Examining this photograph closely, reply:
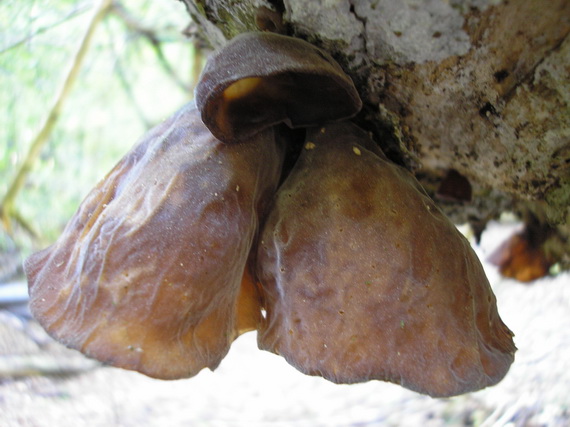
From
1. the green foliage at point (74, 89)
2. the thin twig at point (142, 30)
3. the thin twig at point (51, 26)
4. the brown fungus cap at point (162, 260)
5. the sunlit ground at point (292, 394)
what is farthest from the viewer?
the thin twig at point (142, 30)

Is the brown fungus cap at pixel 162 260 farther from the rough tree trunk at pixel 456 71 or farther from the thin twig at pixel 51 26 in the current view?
the thin twig at pixel 51 26

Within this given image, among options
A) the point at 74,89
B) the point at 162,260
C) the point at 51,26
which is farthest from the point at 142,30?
the point at 162,260

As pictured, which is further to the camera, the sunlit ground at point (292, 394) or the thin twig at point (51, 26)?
the thin twig at point (51, 26)

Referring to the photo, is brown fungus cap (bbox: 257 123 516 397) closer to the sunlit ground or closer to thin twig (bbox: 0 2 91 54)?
the sunlit ground

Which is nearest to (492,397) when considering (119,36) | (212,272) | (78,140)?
(212,272)

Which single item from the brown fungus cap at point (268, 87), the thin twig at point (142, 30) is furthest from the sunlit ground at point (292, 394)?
the thin twig at point (142, 30)

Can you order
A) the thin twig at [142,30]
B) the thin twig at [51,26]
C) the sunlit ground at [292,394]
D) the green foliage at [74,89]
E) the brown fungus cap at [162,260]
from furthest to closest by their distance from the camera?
1. the thin twig at [142,30]
2. the green foliage at [74,89]
3. the thin twig at [51,26]
4. the sunlit ground at [292,394]
5. the brown fungus cap at [162,260]

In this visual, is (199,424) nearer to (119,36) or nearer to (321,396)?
(321,396)

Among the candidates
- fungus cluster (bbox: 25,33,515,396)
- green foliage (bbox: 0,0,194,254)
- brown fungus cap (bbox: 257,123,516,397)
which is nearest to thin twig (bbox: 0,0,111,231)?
green foliage (bbox: 0,0,194,254)
